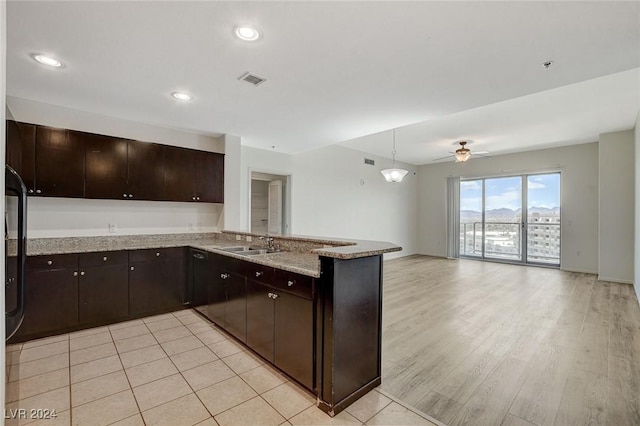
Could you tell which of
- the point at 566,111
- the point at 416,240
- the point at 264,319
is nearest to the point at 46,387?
the point at 264,319

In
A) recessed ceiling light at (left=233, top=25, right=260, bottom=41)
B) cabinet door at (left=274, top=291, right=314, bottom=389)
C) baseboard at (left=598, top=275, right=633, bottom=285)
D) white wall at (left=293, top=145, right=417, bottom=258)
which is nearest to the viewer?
recessed ceiling light at (left=233, top=25, right=260, bottom=41)

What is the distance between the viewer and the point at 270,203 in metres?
6.44

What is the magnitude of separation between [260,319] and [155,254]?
1.94 metres

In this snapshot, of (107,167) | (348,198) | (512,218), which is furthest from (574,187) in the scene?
(107,167)

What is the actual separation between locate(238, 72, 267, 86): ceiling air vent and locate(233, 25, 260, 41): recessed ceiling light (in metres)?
0.54

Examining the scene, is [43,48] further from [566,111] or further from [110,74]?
[566,111]

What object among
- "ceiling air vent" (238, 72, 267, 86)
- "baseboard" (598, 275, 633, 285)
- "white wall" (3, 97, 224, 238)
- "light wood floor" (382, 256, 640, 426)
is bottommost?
"light wood floor" (382, 256, 640, 426)

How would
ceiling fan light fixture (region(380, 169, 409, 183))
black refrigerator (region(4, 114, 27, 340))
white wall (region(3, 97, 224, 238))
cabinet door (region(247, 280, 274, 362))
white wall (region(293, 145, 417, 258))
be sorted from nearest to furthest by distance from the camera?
black refrigerator (region(4, 114, 27, 340))
cabinet door (region(247, 280, 274, 362))
white wall (region(3, 97, 224, 238))
ceiling fan light fixture (region(380, 169, 409, 183))
white wall (region(293, 145, 417, 258))

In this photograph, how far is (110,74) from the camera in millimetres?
2643

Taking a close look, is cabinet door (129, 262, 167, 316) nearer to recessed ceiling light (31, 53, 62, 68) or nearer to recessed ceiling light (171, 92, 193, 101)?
recessed ceiling light (171, 92, 193, 101)

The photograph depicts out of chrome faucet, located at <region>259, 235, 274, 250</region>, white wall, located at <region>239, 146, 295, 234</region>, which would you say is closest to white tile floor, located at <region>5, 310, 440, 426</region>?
chrome faucet, located at <region>259, 235, 274, 250</region>

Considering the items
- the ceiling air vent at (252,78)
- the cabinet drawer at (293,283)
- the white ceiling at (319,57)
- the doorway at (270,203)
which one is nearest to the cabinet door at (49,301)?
the white ceiling at (319,57)

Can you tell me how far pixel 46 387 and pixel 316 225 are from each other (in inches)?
188

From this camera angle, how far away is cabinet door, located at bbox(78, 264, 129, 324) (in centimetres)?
323
